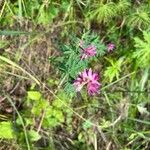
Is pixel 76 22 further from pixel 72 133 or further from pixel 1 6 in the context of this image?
pixel 72 133

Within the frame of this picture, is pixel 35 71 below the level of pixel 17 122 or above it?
above

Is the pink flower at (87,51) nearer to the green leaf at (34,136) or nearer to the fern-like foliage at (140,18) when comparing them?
the fern-like foliage at (140,18)

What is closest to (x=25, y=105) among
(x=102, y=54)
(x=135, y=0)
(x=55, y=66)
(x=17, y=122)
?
(x=17, y=122)

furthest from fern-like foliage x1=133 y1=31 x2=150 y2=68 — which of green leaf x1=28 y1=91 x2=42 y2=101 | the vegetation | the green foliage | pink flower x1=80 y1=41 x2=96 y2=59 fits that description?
green leaf x1=28 y1=91 x2=42 y2=101

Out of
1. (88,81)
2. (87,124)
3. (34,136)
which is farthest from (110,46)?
(34,136)

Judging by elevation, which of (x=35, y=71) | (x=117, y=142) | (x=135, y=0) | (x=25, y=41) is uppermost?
(x=135, y=0)

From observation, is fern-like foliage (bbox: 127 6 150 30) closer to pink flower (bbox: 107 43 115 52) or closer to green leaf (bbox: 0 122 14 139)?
pink flower (bbox: 107 43 115 52)

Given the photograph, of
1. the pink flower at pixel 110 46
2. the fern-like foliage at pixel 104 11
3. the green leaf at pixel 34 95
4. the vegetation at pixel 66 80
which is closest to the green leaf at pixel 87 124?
the vegetation at pixel 66 80
